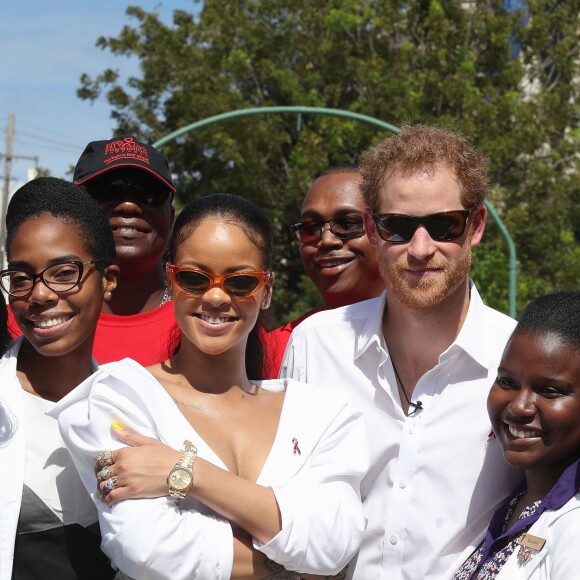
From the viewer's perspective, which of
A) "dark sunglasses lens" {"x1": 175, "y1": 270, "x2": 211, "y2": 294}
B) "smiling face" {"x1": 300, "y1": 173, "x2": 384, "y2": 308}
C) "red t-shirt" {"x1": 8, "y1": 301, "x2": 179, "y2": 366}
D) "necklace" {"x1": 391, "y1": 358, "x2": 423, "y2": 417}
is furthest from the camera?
"smiling face" {"x1": 300, "y1": 173, "x2": 384, "y2": 308}

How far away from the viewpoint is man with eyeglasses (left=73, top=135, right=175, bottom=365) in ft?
15.1

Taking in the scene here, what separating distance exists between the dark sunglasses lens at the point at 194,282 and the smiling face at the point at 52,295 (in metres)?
0.40

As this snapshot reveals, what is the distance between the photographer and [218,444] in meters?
3.08

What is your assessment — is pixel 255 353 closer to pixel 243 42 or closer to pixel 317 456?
pixel 317 456

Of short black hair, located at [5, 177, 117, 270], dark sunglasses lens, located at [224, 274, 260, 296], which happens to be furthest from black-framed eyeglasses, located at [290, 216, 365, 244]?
dark sunglasses lens, located at [224, 274, 260, 296]

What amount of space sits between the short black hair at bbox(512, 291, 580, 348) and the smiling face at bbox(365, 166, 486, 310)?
0.44 metres

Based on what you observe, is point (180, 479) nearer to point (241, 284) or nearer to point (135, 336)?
point (241, 284)

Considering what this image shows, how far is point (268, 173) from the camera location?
60.2ft

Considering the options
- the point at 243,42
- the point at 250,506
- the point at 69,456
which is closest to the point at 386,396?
the point at 250,506

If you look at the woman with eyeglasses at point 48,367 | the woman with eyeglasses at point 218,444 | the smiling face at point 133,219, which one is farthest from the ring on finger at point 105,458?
the smiling face at point 133,219

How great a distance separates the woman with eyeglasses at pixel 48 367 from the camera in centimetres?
298

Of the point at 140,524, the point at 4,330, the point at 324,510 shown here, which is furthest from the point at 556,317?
the point at 4,330

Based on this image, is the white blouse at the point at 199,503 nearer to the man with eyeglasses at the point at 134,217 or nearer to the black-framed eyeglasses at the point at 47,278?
the black-framed eyeglasses at the point at 47,278

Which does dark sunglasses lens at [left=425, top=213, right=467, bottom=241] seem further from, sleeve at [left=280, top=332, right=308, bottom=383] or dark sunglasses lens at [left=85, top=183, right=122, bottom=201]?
dark sunglasses lens at [left=85, top=183, right=122, bottom=201]
